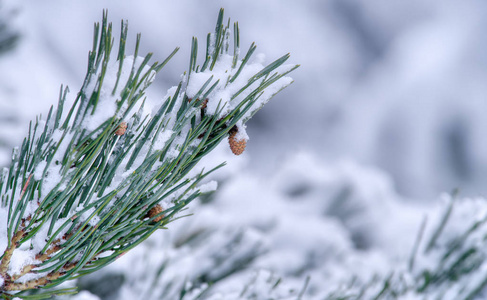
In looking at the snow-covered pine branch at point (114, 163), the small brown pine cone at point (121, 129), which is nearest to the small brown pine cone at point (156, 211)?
the snow-covered pine branch at point (114, 163)

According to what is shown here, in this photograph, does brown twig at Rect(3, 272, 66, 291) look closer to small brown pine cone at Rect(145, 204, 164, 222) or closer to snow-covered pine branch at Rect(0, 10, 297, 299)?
snow-covered pine branch at Rect(0, 10, 297, 299)

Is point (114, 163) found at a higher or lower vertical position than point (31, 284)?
higher

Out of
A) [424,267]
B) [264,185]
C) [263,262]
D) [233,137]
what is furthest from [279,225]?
[233,137]

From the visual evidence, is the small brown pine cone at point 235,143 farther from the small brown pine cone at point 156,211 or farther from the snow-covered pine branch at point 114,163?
the small brown pine cone at point 156,211

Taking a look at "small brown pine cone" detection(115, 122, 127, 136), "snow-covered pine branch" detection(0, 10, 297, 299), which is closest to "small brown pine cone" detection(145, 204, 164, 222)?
"snow-covered pine branch" detection(0, 10, 297, 299)

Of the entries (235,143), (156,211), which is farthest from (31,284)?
(235,143)

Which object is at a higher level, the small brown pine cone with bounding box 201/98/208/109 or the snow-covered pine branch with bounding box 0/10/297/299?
the small brown pine cone with bounding box 201/98/208/109

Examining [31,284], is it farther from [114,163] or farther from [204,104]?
[204,104]

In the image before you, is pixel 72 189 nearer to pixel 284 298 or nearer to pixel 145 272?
pixel 284 298
